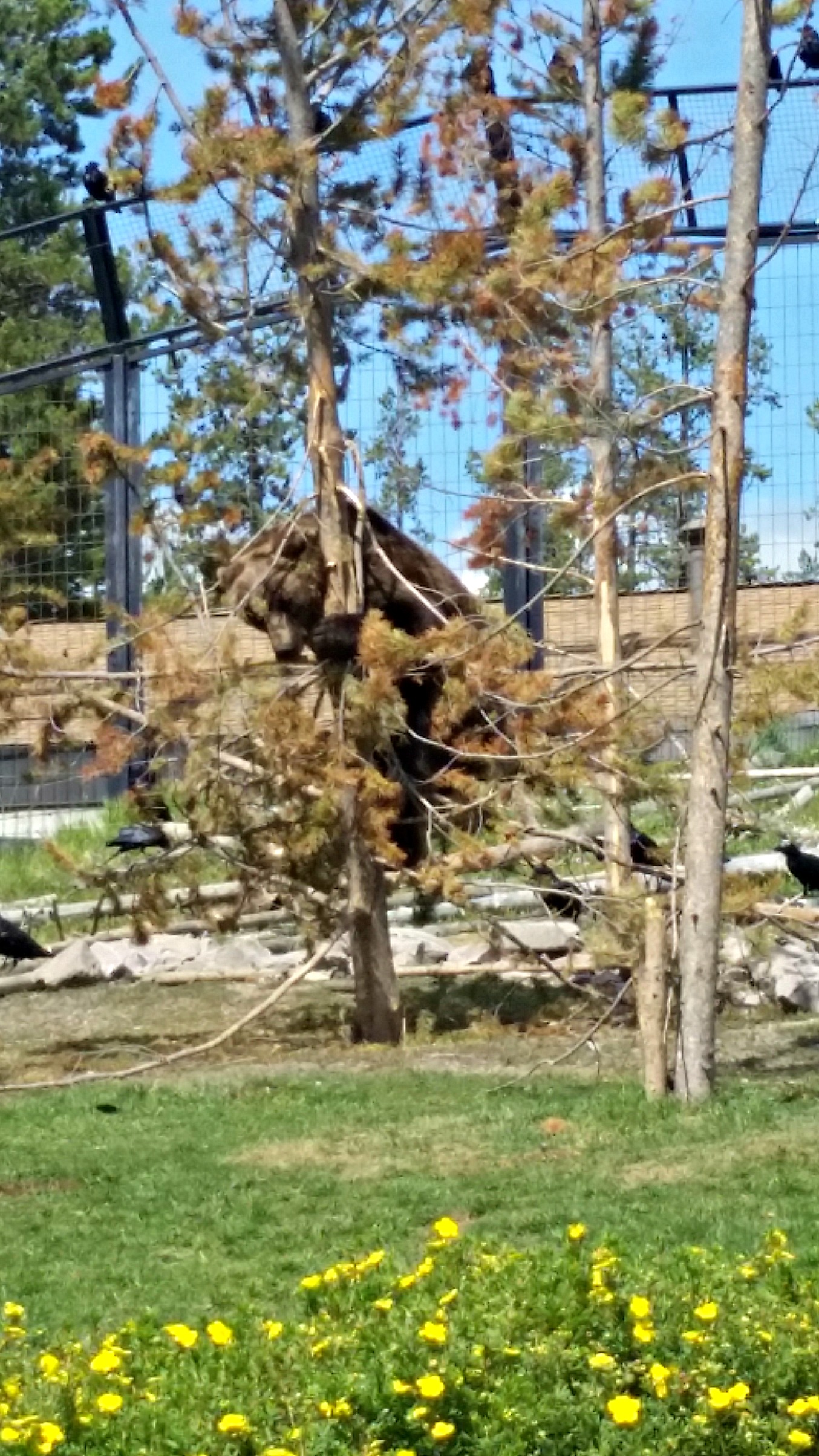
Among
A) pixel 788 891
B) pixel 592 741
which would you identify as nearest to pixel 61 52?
pixel 788 891

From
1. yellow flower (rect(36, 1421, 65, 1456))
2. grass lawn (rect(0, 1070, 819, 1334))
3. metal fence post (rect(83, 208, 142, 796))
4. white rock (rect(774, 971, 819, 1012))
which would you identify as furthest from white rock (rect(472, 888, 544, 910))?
yellow flower (rect(36, 1421, 65, 1456))

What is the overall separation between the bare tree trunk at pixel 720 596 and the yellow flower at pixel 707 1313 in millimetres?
3787

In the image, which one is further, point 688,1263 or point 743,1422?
point 688,1263

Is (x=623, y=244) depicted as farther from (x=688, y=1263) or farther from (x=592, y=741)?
(x=688, y=1263)

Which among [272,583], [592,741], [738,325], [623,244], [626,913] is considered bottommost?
[626,913]

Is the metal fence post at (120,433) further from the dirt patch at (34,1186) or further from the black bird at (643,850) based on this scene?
the dirt patch at (34,1186)

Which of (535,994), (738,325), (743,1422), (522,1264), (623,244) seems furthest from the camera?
(535,994)

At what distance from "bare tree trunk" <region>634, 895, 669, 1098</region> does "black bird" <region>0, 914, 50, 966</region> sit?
526cm

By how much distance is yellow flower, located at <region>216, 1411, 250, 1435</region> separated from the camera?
4.00 metres

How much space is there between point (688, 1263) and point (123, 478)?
7.27m

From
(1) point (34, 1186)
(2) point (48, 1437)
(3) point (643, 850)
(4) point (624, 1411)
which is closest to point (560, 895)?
(3) point (643, 850)

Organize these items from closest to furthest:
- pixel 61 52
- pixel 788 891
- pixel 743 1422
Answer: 1. pixel 743 1422
2. pixel 788 891
3. pixel 61 52

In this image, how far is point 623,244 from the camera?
9.88m

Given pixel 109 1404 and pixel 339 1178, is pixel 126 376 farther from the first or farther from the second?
pixel 109 1404
